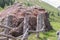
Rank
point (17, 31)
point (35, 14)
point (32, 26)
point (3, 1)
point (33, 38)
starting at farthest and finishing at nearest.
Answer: point (3, 1), point (35, 14), point (32, 26), point (17, 31), point (33, 38)

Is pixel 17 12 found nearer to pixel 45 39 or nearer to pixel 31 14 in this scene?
pixel 31 14

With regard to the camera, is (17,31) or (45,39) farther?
(17,31)

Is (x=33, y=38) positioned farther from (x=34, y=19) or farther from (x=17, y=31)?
(x=34, y=19)

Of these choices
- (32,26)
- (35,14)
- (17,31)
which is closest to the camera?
(17,31)

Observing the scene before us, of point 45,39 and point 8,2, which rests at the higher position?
point 8,2

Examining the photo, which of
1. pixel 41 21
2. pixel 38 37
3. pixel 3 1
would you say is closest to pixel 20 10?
pixel 41 21

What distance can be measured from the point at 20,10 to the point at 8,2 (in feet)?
261

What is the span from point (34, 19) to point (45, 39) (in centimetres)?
932

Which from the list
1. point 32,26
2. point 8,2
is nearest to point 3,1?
point 8,2

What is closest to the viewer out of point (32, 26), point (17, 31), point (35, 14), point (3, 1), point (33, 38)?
point (33, 38)

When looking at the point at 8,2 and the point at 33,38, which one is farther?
the point at 8,2

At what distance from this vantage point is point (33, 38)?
42.2m

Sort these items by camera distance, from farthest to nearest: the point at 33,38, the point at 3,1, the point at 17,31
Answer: the point at 3,1 → the point at 17,31 → the point at 33,38

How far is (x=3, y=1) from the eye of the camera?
428 feet
